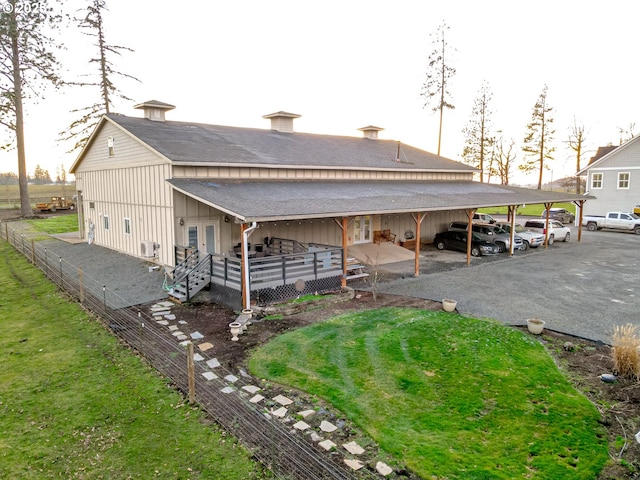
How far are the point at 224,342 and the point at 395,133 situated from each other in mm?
25542

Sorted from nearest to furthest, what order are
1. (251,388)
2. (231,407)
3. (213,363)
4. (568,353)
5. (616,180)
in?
(231,407) < (251,388) < (213,363) < (568,353) < (616,180)

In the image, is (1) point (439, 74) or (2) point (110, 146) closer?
(2) point (110, 146)

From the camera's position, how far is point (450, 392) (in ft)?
Answer: 23.3

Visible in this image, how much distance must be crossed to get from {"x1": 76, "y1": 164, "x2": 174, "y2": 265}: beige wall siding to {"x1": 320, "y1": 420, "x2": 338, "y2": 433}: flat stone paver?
10.3 metres

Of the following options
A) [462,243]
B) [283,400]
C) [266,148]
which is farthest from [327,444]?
[462,243]

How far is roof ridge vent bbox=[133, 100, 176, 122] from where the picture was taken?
746 inches

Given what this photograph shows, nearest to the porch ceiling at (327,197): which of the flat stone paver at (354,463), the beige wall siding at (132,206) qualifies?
the beige wall siding at (132,206)

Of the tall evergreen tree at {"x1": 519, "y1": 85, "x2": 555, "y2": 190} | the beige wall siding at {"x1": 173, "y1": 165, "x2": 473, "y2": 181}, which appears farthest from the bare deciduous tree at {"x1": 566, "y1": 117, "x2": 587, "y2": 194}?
the beige wall siding at {"x1": 173, "y1": 165, "x2": 473, "y2": 181}

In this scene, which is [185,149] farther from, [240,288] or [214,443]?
[214,443]

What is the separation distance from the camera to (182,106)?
28469mm

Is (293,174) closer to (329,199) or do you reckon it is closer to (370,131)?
(329,199)

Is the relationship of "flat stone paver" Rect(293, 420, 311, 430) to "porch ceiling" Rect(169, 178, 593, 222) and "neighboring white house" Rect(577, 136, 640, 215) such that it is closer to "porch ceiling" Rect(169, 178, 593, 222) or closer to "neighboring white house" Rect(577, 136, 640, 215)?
"porch ceiling" Rect(169, 178, 593, 222)

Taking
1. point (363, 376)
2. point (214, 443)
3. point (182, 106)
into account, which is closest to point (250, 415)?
point (214, 443)

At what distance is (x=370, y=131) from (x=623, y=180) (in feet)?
70.6
